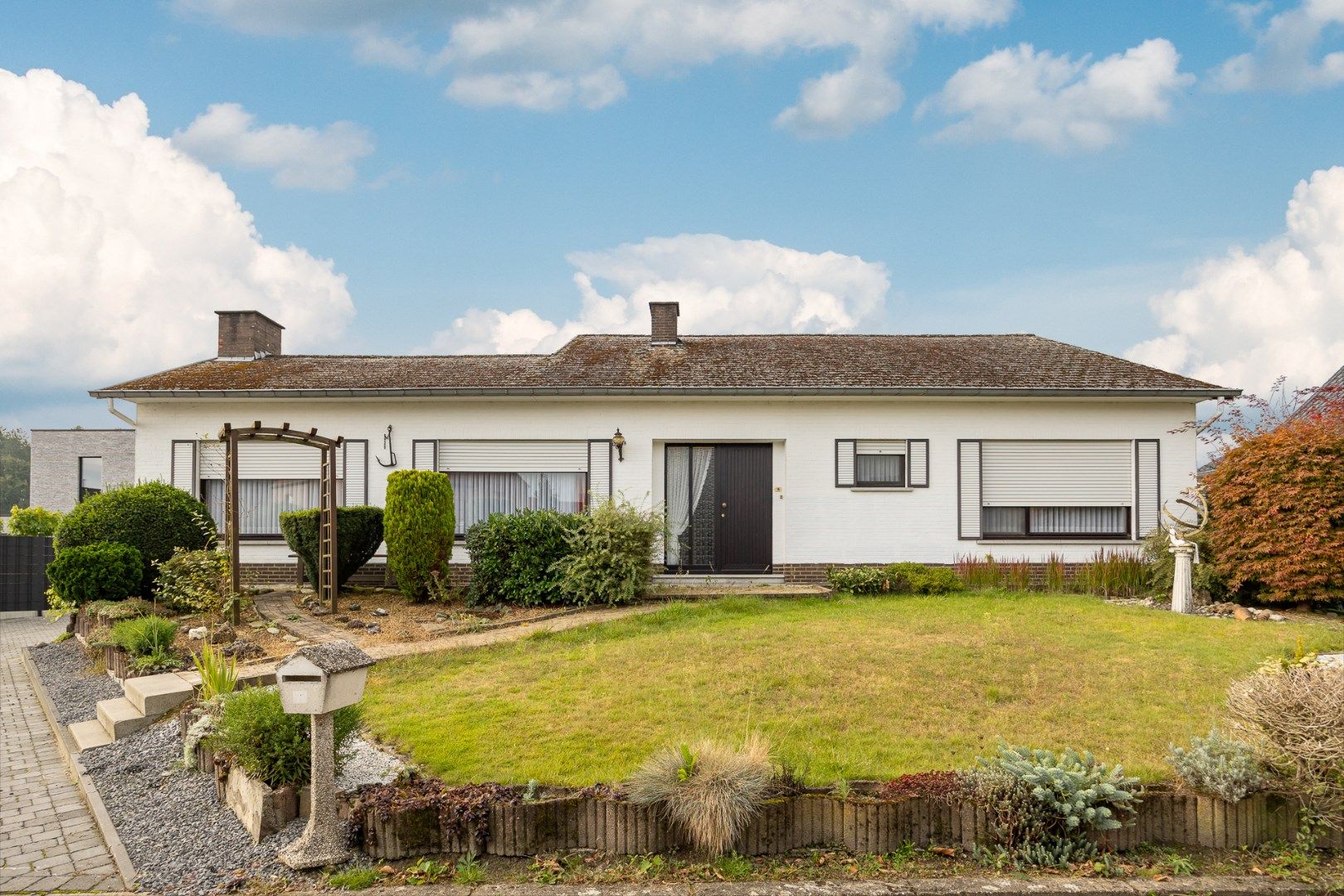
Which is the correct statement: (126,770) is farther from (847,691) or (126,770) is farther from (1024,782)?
(1024,782)

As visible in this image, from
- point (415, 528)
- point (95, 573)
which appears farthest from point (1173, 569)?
point (95, 573)

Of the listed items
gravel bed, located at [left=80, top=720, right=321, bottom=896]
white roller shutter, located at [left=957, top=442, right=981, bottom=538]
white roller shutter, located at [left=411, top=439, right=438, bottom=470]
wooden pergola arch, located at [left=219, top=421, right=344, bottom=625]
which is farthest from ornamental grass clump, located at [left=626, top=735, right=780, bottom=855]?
white roller shutter, located at [left=411, top=439, right=438, bottom=470]

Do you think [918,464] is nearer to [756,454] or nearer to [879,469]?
[879,469]

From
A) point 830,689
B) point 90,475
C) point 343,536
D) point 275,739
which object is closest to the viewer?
point 275,739

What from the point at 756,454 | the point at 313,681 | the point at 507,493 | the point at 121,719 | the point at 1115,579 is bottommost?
the point at 121,719

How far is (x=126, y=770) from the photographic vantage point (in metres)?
4.88

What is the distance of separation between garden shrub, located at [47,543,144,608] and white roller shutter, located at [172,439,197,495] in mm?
2448

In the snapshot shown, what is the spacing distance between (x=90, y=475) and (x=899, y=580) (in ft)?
75.7

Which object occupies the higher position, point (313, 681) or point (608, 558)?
point (313, 681)

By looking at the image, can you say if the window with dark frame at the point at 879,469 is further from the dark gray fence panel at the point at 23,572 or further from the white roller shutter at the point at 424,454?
the dark gray fence panel at the point at 23,572

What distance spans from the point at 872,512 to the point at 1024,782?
825 cm

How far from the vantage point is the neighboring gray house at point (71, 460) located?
20844mm

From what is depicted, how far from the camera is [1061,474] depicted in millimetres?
11617

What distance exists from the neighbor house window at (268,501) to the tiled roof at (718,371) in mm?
1506
